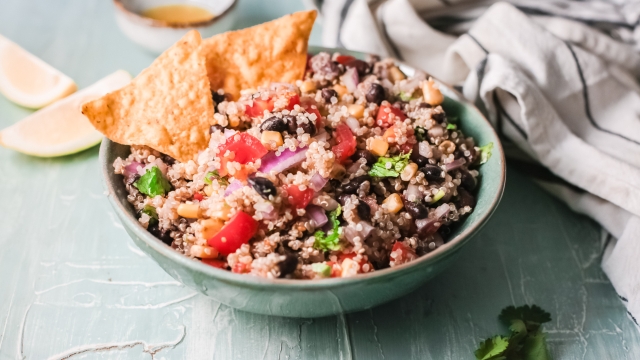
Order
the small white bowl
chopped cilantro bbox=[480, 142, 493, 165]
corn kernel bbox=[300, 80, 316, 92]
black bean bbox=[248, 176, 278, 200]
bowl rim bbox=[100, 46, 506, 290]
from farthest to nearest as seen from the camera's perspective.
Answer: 1. the small white bowl
2. corn kernel bbox=[300, 80, 316, 92]
3. chopped cilantro bbox=[480, 142, 493, 165]
4. black bean bbox=[248, 176, 278, 200]
5. bowl rim bbox=[100, 46, 506, 290]

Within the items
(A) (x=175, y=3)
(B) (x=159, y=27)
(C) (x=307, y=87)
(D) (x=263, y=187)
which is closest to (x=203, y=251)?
(D) (x=263, y=187)

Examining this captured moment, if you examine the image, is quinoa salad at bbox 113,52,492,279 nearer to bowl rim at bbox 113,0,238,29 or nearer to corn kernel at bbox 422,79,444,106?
corn kernel at bbox 422,79,444,106

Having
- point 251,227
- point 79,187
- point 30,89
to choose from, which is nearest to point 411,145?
point 251,227

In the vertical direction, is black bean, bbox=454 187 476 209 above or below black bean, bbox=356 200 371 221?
below

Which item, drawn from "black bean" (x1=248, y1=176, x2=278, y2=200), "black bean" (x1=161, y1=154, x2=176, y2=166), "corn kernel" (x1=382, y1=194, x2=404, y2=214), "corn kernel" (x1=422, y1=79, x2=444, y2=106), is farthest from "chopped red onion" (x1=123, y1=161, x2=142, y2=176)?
"corn kernel" (x1=422, y1=79, x2=444, y2=106)

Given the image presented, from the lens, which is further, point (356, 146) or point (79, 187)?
point (79, 187)

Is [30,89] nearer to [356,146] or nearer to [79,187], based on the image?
[79,187]

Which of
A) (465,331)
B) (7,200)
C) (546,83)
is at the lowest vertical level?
(465,331)

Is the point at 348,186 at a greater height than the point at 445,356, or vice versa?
the point at 348,186
